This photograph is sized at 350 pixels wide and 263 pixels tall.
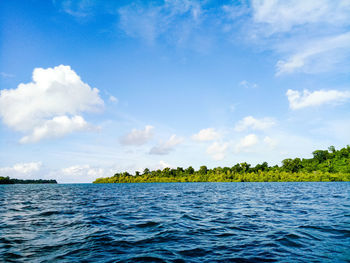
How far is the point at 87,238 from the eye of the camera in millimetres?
11953

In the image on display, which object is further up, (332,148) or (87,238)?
(332,148)

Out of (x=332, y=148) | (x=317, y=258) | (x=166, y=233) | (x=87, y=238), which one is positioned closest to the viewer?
(x=317, y=258)

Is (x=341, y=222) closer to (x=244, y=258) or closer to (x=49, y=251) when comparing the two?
(x=244, y=258)

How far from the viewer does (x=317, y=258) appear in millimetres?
8391

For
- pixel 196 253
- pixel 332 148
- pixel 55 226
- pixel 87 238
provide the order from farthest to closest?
pixel 332 148, pixel 55 226, pixel 87 238, pixel 196 253

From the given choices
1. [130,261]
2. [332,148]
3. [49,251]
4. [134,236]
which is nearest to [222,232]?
[134,236]

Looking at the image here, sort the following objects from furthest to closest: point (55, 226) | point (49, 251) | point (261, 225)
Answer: point (55, 226)
point (261, 225)
point (49, 251)

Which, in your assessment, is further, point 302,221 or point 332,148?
point 332,148

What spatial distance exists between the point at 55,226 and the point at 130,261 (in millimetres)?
9517

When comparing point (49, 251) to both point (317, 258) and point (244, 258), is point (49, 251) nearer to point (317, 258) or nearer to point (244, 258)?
point (244, 258)

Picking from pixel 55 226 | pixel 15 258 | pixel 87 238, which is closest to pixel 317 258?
pixel 87 238

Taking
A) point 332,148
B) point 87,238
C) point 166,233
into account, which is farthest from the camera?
point 332,148

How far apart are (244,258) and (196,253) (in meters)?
1.97

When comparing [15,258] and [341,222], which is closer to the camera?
[15,258]
